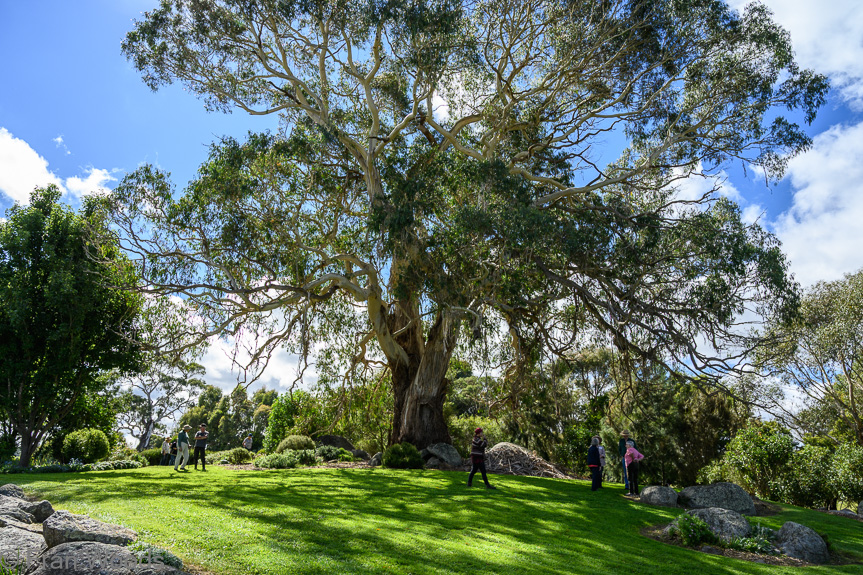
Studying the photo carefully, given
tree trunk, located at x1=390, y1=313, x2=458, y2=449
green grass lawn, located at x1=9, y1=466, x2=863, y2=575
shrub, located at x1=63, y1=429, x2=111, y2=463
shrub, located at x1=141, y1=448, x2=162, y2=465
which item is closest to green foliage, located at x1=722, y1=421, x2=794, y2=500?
green grass lawn, located at x1=9, y1=466, x2=863, y2=575

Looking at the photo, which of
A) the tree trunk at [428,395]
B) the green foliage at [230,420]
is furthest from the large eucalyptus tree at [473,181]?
the green foliage at [230,420]

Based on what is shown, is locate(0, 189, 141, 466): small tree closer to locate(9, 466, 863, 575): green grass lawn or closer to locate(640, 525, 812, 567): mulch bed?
locate(9, 466, 863, 575): green grass lawn

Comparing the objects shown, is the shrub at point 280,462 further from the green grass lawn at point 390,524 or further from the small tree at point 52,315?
the small tree at point 52,315

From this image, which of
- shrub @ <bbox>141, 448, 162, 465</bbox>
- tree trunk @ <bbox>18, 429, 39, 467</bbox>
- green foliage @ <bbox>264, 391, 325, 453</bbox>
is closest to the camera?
tree trunk @ <bbox>18, 429, 39, 467</bbox>

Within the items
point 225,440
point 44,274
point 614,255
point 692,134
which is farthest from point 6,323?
point 225,440

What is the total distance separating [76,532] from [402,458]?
38.8 feet

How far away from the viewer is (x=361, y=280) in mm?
18969

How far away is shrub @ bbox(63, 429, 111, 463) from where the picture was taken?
2066 cm

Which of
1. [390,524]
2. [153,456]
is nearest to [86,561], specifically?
[390,524]

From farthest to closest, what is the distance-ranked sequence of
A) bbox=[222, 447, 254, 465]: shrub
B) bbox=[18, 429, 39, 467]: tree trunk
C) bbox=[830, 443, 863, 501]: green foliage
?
1. bbox=[222, 447, 254, 465]: shrub
2. bbox=[18, 429, 39, 467]: tree trunk
3. bbox=[830, 443, 863, 501]: green foliage

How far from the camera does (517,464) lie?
17.8 metres

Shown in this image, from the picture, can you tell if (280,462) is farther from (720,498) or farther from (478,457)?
(720,498)

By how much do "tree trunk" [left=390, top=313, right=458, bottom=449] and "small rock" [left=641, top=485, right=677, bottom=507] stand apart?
24.9 feet

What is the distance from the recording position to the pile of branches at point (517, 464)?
57.0ft
